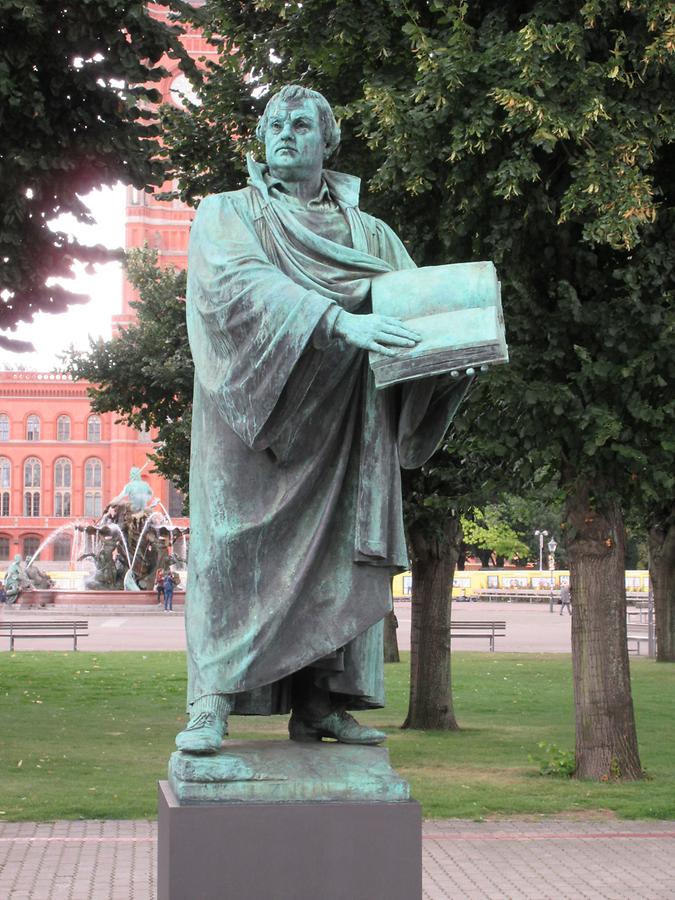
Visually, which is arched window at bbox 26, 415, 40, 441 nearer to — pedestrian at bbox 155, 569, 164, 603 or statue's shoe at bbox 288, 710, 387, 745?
pedestrian at bbox 155, 569, 164, 603

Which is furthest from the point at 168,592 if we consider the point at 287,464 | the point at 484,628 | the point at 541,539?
the point at 287,464

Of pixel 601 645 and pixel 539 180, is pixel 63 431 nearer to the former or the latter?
pixel 601 645

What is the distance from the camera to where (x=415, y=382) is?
375 centimetres

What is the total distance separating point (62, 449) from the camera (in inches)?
4286

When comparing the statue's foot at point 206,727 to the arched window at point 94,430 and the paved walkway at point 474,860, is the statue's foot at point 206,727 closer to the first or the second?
the paved walkway at point 474,860

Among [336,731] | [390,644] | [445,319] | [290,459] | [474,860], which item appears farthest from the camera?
[390,644]

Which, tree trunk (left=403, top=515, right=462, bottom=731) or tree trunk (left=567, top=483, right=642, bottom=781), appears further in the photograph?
tree trunk (left=403, top=515, right=462, bottom=731)

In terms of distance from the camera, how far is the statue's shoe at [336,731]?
395 cm

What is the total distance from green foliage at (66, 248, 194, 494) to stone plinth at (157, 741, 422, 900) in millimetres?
17099

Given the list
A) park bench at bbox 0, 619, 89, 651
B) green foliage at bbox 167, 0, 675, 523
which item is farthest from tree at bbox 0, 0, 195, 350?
park bench at bbox 0, 619, 89, 651

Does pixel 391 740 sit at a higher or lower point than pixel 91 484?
lower

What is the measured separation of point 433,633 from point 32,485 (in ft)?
312

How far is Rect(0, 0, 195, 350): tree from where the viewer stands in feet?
43.6

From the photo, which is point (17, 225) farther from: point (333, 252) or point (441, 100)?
point (333, 252)
